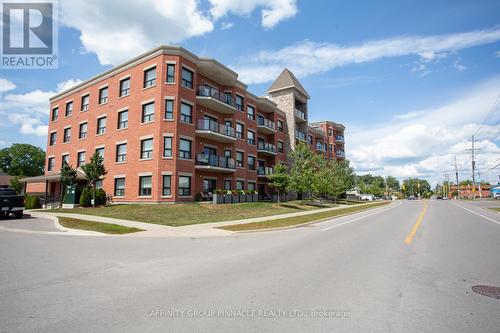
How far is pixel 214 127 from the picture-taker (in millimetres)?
29062

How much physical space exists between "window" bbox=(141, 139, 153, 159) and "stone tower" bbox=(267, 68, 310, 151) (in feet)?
77.2

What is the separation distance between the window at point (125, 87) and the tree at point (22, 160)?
60.7m

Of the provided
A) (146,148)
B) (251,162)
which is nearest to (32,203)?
(146,148)

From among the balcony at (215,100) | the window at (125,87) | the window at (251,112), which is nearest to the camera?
the balcony at (215,100)

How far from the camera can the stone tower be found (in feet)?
146

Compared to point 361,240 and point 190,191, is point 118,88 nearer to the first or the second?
point 190,191

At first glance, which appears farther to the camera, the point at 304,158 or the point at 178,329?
the point at 304,158

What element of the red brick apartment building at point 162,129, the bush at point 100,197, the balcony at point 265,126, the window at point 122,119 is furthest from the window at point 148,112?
the balcony at point 265,126

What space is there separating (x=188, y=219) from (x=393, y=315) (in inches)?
635

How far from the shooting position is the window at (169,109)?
85.1ft

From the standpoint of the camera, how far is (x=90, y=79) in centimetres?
3219

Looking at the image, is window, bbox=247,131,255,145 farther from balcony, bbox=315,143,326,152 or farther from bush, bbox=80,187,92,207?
balcony, bbox=315,143,326,152

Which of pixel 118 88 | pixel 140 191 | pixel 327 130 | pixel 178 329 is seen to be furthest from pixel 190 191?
pixel 327 130

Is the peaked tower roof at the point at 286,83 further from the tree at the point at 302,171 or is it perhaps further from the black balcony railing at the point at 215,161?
the black balcony railing at the point at 215,161
